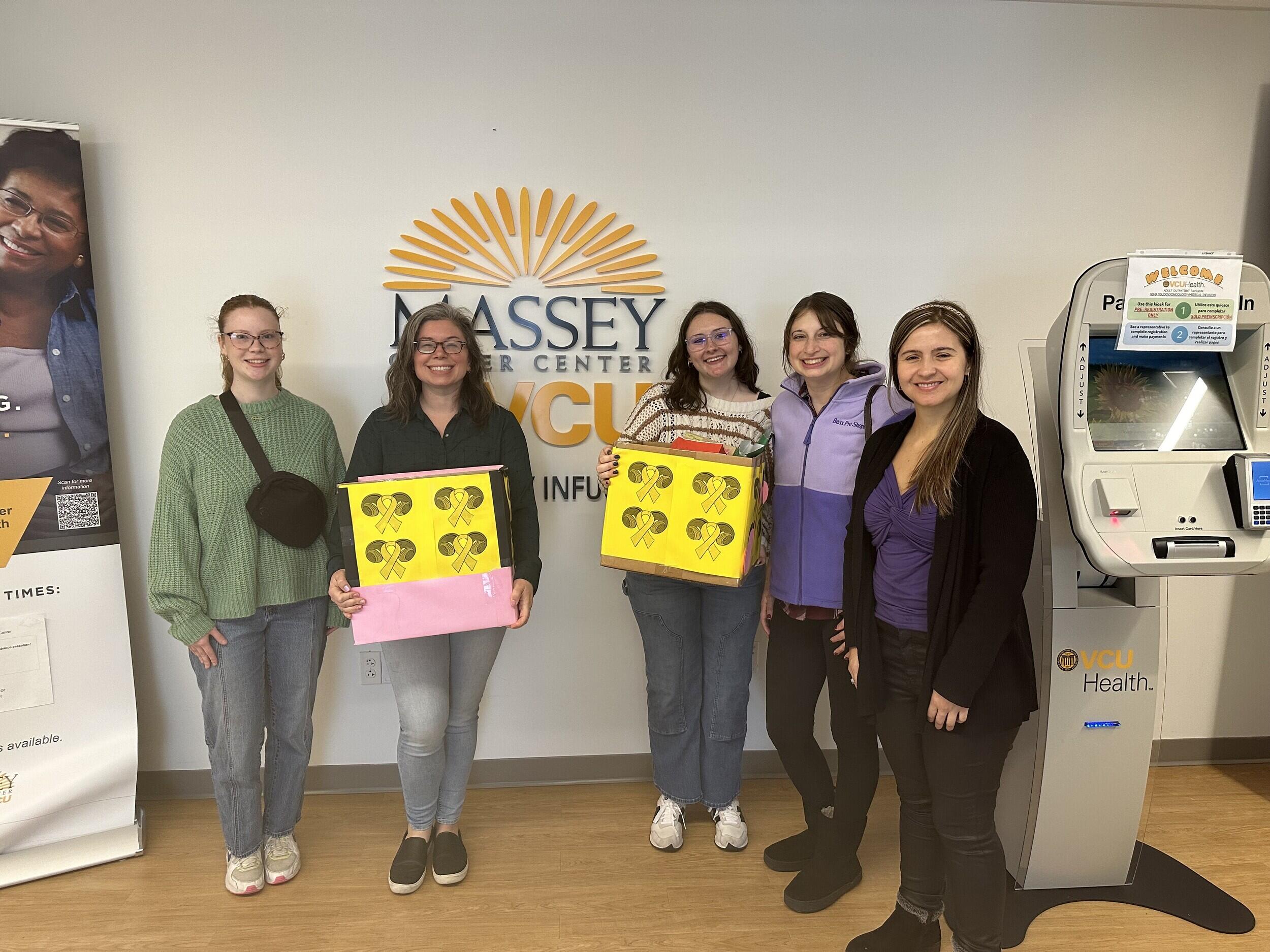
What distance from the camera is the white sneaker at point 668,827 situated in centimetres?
244

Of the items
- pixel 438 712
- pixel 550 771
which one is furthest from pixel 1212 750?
pixel 438 712

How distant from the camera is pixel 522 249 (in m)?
2.68

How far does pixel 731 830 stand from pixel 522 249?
214 cm

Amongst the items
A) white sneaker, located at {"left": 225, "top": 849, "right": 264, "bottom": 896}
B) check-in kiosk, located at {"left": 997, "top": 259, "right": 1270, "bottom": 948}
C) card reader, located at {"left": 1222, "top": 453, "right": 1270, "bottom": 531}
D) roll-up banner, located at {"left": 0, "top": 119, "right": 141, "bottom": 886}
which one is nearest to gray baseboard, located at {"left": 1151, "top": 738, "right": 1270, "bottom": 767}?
check-in kiosk, located at {"left": 997, "top": 259, "right": 1270, "bottom": 948}

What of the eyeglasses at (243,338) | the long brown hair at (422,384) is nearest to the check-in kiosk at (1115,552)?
the long brown hair at (422,384)

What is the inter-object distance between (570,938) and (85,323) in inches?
95.7

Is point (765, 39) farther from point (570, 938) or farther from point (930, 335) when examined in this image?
point (570, 938)

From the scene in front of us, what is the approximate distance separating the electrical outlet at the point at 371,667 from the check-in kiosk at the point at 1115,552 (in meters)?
2.17

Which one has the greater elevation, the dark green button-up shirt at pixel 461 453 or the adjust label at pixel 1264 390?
the adjust label at pixel 1264 390

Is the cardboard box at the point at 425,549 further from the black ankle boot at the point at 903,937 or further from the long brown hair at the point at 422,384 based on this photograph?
the black ankle boot at the point at 903,937

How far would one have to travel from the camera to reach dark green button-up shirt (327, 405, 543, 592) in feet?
7.08

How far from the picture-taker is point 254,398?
7.23 feet

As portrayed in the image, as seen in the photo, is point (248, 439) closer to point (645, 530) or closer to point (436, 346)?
point (436, 346)

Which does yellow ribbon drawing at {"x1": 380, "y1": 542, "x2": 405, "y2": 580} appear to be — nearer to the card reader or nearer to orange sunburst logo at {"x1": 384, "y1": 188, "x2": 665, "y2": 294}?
orange sunburst logo at {"x1": 384, "y1": 188, "x2": 665, "y2": 294}
